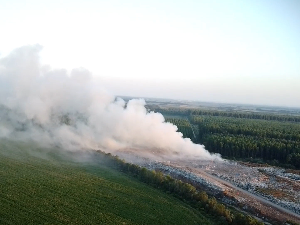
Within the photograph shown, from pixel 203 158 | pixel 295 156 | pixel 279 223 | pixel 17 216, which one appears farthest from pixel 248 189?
pixel 17 216

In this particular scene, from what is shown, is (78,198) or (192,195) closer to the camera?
(78,198)

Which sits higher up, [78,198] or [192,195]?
[192,195]

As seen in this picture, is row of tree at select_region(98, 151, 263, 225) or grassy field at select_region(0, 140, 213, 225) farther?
row of tree at select_region(98, 151, 263, 225)

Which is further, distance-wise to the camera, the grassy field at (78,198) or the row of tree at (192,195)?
the row of tree at (192,195)

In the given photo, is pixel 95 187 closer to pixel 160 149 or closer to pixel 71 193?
pixel 71 193
